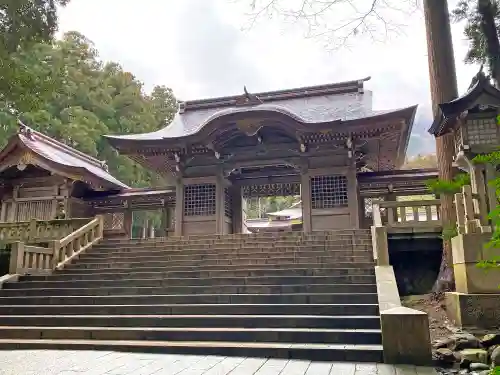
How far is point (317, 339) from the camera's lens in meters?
5.72

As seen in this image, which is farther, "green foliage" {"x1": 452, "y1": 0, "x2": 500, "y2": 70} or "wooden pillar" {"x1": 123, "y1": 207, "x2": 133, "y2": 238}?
"wooden pillar" {"x1": 123, "y1": 207, "x2": 133, "y2": 238}

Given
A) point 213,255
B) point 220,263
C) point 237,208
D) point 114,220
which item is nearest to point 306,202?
point 237,208

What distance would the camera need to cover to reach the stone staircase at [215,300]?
5.77 meters

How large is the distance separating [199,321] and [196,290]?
1.49m

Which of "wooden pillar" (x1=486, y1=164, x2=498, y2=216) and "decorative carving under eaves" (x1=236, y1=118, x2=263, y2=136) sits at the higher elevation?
"decorative carving under eaves" (x1=236, y1=118, x2=263, y2=136)

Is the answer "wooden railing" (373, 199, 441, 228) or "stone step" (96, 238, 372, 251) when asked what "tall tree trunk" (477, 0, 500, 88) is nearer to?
"wooden railing" (373, 199, 441, 228)

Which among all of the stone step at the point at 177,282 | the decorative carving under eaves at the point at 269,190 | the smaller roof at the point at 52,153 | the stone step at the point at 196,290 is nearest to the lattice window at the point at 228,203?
the decorative carving under eaves at the point at 269,190

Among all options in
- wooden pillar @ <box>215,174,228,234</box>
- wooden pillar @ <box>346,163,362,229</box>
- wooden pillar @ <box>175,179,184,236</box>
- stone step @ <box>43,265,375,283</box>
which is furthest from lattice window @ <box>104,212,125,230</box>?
wooden pillar @ <box>346,163,362,229</box>

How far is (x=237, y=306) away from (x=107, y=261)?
499 cm

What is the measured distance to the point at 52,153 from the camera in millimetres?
17844

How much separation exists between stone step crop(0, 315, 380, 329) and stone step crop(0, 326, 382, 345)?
0.69 ft

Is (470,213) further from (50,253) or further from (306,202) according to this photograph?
(50,253)

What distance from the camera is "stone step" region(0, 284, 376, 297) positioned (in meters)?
7.44

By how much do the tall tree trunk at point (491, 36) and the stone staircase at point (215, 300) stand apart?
16.4 ft
